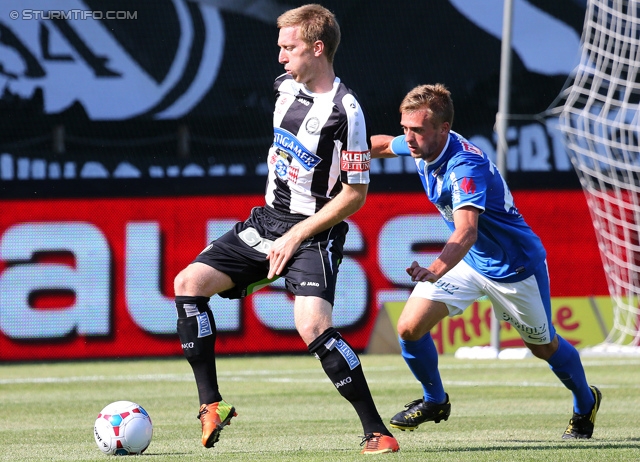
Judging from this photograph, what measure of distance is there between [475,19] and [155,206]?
5.73 meters

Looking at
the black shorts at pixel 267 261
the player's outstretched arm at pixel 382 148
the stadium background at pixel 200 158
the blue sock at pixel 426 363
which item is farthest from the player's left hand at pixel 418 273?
the stadium background at pixel 200 158

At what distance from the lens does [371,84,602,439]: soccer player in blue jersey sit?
6.55 metres

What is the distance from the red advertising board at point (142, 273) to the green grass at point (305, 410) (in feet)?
1.47

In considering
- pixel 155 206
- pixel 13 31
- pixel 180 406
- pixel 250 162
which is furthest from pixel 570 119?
pixel 180 406

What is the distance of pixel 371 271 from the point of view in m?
15.4

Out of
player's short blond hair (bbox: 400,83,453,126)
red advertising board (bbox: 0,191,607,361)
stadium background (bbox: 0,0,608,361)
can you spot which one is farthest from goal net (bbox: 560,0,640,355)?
player's short blond hair (bbox: 400,83,453,126)

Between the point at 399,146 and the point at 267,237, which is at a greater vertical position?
the point at 399,146

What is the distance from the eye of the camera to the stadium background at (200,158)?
14.8 meters

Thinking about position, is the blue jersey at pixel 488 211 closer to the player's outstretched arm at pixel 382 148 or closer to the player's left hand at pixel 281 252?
the player's outstretched arm at pixel 382 148

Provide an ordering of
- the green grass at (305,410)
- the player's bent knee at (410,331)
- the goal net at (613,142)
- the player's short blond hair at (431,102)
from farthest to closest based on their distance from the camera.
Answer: the goal net at (613,142)
the player's bent knee at (410,331)
the player's short blond hair at (431,102)
the green grass at (305,410)

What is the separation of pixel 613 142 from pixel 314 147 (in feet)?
36.2

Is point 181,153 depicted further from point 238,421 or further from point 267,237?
point 267,237

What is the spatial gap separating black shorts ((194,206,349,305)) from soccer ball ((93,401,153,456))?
0.86 metres

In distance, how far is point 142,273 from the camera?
1493 centimetres
